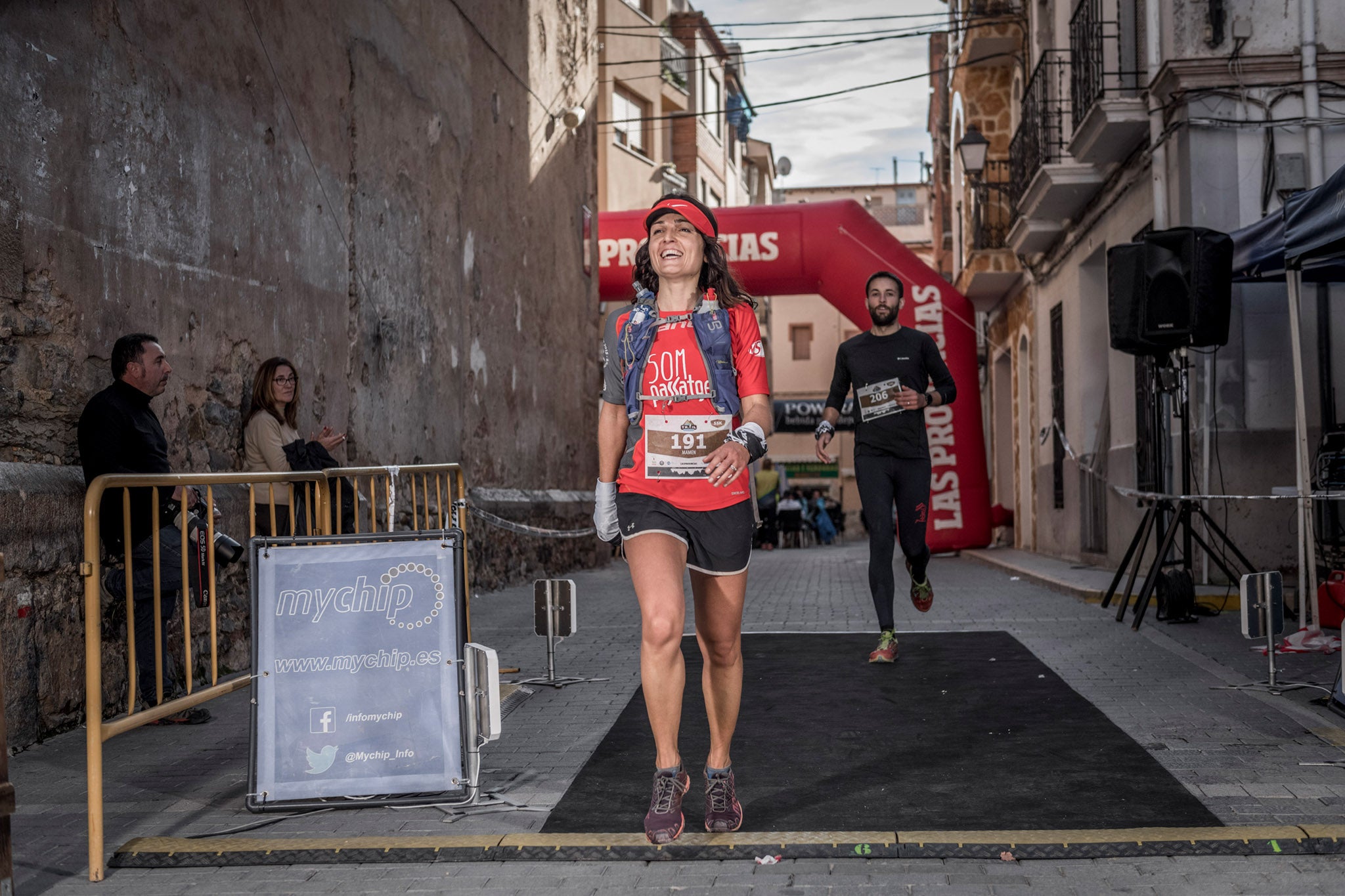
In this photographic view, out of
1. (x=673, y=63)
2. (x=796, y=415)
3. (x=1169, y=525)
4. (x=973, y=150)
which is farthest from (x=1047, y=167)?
(x=796, y=415)

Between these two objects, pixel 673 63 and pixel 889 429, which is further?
pixel 673 63

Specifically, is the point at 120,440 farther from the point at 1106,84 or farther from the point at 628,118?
the point at 628,118

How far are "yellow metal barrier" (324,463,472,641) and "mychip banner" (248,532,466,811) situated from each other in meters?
0.30

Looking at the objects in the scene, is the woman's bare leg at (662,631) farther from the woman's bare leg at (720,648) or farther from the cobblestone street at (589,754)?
the cobblestone street at (589,754)

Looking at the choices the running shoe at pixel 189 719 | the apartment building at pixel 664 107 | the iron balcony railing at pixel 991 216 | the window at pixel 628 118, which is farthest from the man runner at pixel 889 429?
the window at pixel 628 118

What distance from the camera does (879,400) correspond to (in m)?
7.32

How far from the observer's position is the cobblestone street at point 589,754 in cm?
359

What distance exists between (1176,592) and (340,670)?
6.15 m

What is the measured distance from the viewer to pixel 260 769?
4344 mm

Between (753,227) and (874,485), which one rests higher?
(753,227)

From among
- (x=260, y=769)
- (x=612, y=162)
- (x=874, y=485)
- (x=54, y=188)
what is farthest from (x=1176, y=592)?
(x=612, y=162)

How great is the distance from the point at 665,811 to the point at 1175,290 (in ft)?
20.0

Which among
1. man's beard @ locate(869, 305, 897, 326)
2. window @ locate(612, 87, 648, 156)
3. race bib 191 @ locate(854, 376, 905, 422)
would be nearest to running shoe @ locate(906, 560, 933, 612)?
race bib 191 @ locate(854, 376, 905, 422)

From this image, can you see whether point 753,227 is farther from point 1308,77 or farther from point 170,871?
point 170,871
